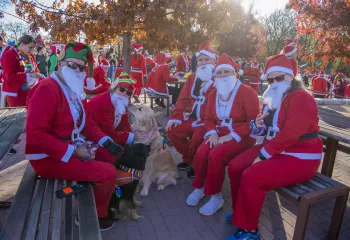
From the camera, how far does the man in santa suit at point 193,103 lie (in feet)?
14.5

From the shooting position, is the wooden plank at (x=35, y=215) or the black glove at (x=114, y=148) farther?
the black glove at (x=114, y=148)

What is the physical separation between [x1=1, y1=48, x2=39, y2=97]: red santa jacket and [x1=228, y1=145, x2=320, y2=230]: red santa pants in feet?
14.2

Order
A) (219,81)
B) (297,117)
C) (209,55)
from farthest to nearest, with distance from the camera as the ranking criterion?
(209,55) < (219,81) < (297,117)

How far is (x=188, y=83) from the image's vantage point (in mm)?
4691

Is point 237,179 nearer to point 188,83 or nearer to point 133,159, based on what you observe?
point 133,159

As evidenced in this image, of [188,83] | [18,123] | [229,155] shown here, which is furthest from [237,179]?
[18,123]

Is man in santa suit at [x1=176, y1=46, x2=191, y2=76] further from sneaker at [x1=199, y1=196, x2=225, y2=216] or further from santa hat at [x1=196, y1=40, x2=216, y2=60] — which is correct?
sneaker at [x1=199, y1=196, x2=225, y2=216]

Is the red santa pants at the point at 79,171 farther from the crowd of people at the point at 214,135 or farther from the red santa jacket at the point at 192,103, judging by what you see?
the red santa jacket at the point at 192,103

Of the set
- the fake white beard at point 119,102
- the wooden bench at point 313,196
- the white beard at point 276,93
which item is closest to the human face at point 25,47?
the fake white beard at point 119,102

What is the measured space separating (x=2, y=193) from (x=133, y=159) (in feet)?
6.60

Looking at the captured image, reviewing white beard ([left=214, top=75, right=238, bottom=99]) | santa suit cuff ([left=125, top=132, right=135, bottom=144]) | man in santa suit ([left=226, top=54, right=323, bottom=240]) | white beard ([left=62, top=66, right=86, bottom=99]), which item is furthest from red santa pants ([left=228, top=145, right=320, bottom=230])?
white beard ([left=62, top=66, right=86, bottom=99])

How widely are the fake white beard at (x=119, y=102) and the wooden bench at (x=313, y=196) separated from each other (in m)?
2.16

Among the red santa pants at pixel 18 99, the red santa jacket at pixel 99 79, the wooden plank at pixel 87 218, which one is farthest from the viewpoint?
the red santa jacket at pixel 99 79

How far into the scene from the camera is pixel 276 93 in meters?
2.93
